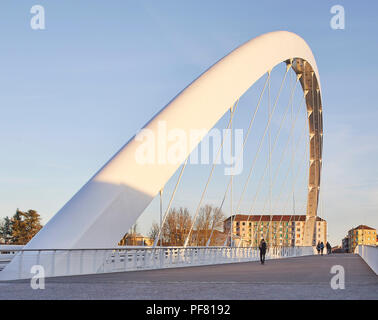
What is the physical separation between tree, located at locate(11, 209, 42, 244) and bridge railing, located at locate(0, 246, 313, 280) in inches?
2157

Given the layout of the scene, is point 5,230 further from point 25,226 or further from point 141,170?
point 141,170

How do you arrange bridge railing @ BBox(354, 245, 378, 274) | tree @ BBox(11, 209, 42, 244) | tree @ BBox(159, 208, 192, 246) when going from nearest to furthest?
bridge railing @ BBox(354, 245, 378, 274) → tree @ BBox(159, 208, 192, 246) → tree @ BBox(11, 209, 42, 244)

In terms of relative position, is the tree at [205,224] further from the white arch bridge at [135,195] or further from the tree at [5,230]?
the white arch bridge at [135,195]

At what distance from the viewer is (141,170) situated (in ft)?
54.6

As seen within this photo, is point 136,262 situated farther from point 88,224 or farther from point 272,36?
point 272,36

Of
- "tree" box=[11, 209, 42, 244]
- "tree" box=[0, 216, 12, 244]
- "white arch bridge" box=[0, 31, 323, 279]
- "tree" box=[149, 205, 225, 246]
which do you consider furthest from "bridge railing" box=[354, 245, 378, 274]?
"tree" box=[0, 216, 12, 244]

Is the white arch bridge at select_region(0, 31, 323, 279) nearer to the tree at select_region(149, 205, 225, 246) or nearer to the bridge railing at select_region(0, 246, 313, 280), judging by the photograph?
the bridge railing at select_region(0, 246, 313, 280)

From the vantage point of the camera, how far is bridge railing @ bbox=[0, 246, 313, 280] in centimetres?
1348

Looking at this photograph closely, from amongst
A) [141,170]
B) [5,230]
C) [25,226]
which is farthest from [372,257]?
[5,230]

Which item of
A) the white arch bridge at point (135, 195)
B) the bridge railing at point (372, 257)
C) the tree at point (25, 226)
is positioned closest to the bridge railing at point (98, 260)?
the white arch bridge at point (135, 195)

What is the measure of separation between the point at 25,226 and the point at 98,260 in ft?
207

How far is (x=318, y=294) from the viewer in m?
9.28
